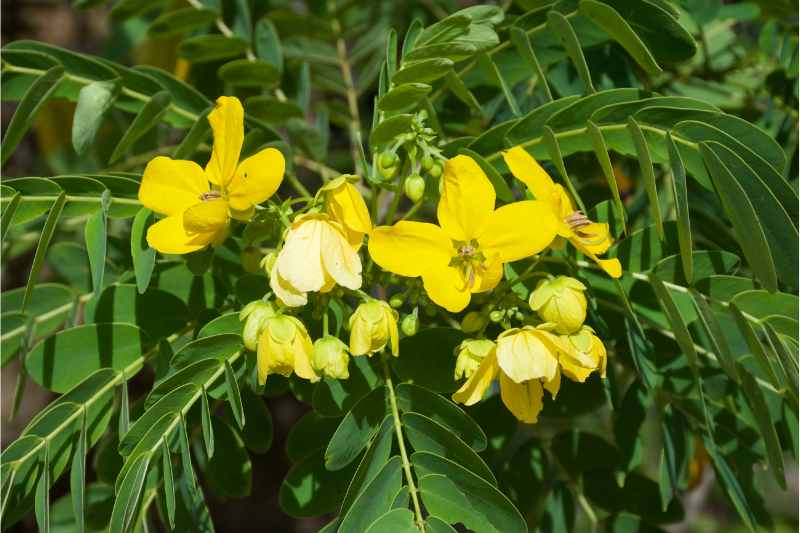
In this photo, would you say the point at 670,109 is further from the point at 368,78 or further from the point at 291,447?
the point at 368,78


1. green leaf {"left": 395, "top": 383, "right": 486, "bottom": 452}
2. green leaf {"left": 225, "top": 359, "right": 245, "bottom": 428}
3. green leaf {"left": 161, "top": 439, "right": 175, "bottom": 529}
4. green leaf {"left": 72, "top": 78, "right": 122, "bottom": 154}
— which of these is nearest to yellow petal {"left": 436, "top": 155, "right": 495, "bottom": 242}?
green leaf {"left": 395, "top": 383, "right": 486, "bottom": 452}

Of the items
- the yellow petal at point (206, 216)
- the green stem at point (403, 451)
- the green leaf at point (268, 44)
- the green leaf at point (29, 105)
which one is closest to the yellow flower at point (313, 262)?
the yellow petal at point (206, 216)

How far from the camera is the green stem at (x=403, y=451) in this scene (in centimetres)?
96

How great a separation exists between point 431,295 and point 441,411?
171 mm

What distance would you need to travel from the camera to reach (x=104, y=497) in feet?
4.57

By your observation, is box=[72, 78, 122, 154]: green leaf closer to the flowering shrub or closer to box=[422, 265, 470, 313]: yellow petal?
the flowering shrub

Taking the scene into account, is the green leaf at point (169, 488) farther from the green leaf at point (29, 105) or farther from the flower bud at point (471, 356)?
the green leaf at point (29, 105)

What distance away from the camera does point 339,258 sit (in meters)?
0.91

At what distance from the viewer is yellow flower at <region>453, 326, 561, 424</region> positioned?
0.90 meters

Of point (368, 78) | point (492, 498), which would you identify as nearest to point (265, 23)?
point (368, 78)

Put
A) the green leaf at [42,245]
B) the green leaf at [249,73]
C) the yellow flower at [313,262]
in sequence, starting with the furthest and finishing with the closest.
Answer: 1. the green leaf at [249,73]
2. the green leaf at [42,245]
3. the yellow flower at [313,262]

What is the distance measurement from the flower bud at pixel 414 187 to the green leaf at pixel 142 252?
332 mm

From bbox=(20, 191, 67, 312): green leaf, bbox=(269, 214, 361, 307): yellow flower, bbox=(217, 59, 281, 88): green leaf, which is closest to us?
bbox=(269, 214, 361, 307): yellow flower

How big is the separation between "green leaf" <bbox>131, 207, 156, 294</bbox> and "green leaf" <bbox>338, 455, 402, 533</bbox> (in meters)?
0.37
